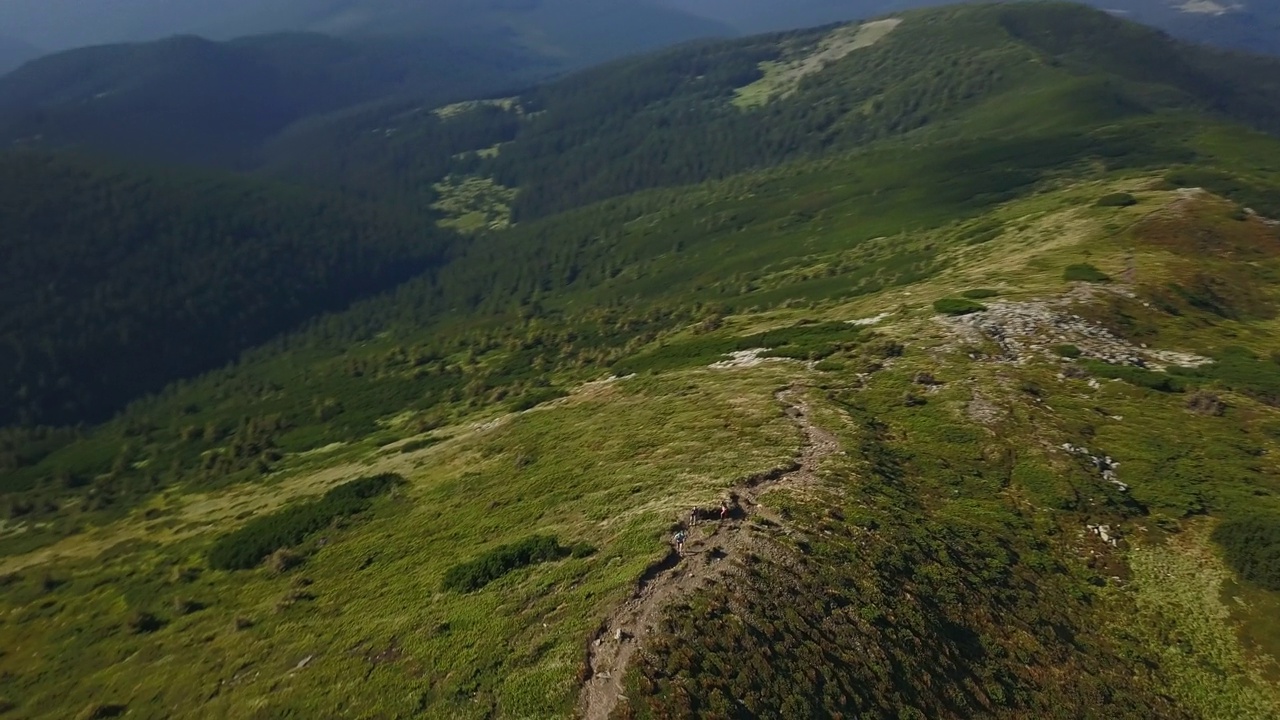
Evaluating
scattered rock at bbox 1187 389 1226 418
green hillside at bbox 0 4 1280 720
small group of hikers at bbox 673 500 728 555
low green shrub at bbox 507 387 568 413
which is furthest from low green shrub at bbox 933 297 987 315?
small group of hikers at bbox 673 500 728 555

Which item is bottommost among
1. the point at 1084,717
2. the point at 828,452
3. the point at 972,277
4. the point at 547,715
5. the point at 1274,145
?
the point at 1274,145

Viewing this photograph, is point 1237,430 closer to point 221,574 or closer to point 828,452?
point 828,452

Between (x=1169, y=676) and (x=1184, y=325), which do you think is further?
(x=1184, y=325)

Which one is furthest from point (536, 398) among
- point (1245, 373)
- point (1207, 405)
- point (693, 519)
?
point (1245, 373)

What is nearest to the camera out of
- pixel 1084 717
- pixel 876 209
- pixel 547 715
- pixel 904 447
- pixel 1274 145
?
pixel 547 715

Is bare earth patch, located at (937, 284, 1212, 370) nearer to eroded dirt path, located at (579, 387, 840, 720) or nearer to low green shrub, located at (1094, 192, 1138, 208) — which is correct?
eroded dirt path, located at (579, 387, 840, 720)

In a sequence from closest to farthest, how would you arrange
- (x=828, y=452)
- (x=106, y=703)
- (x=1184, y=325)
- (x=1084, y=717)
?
1. (x=1084, y=717)
2. (x=106, y=703)
3. (x=828, y=452)
4. (x=1184, y=325)

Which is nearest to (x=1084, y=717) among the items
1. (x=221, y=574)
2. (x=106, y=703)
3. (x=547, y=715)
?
(x=547, y=715)
